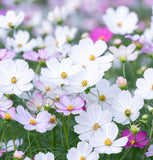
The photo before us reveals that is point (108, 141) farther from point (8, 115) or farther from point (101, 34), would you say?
point (101, 34)

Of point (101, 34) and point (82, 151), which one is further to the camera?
point (101, 34)

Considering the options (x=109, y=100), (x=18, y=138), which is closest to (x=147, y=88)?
(x=109, y=100)

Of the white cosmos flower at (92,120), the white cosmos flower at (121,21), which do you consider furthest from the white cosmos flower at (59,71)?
A: the white cosmos flower at (121,21)

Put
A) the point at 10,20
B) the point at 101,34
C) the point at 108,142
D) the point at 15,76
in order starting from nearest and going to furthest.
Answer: the point at 108,142 → the point at 15,76 → the point at 10,20 → the point at 101,34

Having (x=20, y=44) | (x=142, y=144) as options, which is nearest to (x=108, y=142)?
(x=142, y=144)

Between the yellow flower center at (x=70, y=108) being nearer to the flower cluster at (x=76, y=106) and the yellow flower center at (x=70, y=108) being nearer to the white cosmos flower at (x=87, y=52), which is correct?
the flower cluster at (x=76, y=106)

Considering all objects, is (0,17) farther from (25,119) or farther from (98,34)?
(25,119)

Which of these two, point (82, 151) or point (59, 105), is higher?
point (59, 105)
